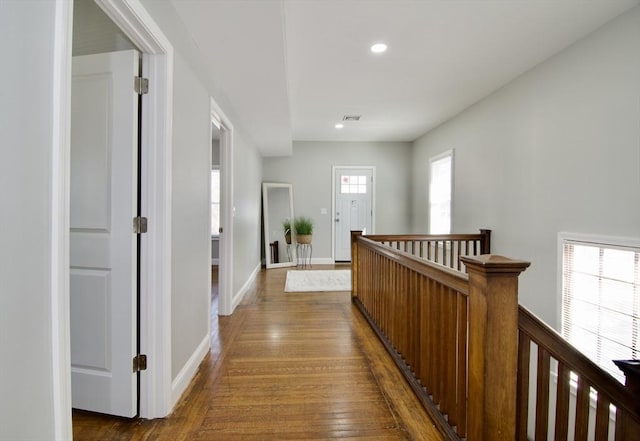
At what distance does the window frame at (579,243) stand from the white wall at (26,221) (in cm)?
321

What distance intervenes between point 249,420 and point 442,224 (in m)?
4.35

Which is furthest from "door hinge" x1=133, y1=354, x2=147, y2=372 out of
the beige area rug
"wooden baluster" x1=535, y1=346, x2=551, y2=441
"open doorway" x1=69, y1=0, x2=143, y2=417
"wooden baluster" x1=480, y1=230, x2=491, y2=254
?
"wooden baluster" x1=480, y1=230, x2=491, y2=254

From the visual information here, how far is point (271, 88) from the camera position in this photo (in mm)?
2875

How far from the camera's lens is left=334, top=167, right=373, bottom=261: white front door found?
6.31 meters

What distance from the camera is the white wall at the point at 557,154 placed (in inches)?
86.4

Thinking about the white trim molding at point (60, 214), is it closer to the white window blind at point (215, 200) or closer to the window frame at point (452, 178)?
the window frame at point (452, 178)

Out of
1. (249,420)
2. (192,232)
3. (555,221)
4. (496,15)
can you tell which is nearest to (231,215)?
(192,232)

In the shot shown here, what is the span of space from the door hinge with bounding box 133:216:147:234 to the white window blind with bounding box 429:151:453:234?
169 inches

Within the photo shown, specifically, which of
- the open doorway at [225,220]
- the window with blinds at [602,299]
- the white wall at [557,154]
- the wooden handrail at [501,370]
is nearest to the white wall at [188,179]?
the open doorway at [225,220]

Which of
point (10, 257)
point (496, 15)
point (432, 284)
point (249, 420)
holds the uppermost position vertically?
point (496, 15)

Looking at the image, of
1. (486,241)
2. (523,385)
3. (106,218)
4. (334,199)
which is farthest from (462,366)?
(334,199)

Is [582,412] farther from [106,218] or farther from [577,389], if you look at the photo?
[106,218]

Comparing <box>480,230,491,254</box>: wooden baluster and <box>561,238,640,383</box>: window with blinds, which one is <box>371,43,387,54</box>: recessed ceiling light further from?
<box>480,230,491,254</box>: wooden baluster

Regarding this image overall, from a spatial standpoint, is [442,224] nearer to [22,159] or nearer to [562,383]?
[562,383]
